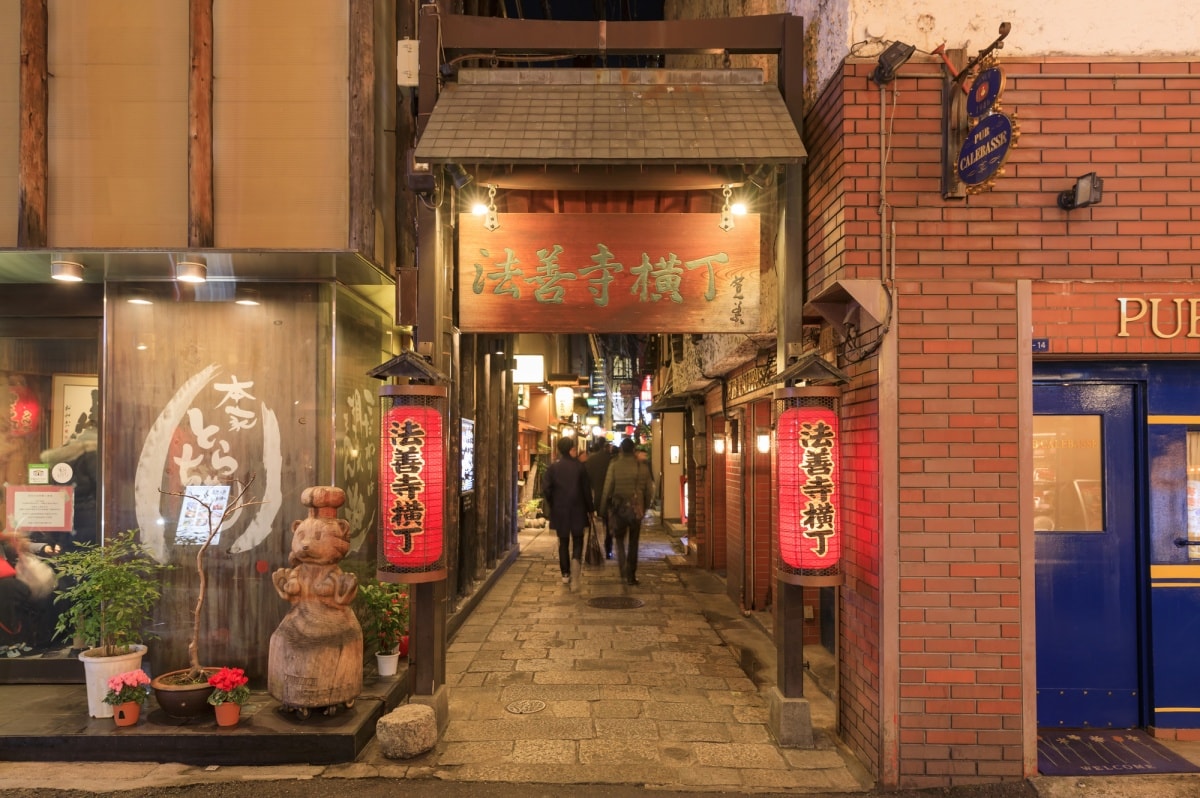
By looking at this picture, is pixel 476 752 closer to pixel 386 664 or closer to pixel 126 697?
pixel 386 664

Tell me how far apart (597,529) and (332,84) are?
1004cm

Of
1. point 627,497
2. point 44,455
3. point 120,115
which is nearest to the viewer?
point 120,115

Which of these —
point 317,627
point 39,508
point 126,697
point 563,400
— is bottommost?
point 126,697

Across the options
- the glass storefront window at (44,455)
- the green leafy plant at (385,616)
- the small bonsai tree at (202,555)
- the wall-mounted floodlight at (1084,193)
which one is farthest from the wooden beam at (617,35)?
the green leafy plant at (385,616)

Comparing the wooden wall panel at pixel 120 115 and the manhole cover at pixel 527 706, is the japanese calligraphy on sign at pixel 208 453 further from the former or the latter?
the manhole cover at pixel 527 706

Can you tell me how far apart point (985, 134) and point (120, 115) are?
7.24 m

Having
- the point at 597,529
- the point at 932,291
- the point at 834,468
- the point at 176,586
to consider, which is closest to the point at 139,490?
the point at 176,586

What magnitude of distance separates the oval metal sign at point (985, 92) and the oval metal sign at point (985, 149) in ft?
0.35

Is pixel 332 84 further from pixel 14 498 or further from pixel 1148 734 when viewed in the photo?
pixel 1148 734

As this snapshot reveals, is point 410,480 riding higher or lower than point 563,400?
lower

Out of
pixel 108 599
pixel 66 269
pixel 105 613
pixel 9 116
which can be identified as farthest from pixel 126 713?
pixel 9 116

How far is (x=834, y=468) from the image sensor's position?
17.8 ft

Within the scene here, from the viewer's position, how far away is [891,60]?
517 cm

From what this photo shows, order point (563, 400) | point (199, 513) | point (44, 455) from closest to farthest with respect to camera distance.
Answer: point (199, 513) → point (44, 455) → point (563, 400)
